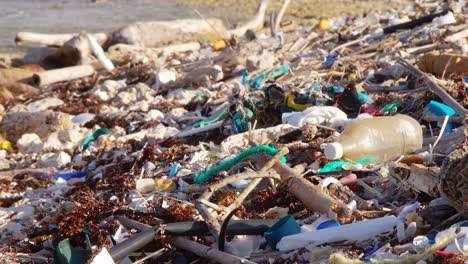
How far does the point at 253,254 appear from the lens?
350 cm

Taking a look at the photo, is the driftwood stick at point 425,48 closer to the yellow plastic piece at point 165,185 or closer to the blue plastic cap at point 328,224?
the yellow plastic piece at point 165,185

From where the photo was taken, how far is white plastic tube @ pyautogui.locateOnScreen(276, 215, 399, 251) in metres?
3.39

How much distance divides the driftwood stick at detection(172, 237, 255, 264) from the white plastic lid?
1.17m

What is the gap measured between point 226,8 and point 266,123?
15499 millimetres

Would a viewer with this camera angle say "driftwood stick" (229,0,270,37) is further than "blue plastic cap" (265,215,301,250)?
Yes

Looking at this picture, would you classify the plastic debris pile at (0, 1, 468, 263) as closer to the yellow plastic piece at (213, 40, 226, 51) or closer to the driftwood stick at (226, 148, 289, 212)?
the driftwood stick at (226, 148, 289, 212)

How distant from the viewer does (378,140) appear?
15.0 feet

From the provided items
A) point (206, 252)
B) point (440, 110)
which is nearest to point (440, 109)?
point (440, 110)

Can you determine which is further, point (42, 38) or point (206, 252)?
point (42, 38)

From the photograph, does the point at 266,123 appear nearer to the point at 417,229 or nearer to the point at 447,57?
the point at 447,57

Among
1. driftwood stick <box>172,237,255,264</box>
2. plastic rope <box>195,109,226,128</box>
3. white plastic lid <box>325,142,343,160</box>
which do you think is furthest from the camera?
plastic rope <box>195,109,226,128</box>

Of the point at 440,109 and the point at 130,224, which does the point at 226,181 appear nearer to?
the point at 130,224

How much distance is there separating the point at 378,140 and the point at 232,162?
994mm

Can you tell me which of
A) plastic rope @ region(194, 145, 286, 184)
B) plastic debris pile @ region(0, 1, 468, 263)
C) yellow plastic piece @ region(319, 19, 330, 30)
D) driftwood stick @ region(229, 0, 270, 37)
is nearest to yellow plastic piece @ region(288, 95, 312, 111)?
plastic debris pile @ region(0, 1, 468, 263)
